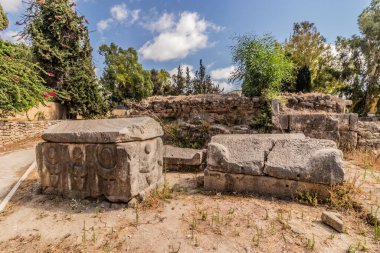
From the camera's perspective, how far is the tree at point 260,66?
19.7 feet

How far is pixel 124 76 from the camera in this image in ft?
68.2

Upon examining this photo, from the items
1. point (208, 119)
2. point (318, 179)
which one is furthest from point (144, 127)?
point (208, 119)

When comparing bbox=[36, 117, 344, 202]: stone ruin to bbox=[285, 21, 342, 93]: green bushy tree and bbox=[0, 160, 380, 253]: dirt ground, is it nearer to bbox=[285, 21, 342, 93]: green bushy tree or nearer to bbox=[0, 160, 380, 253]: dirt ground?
bbox=[0, 160, 380, 253]: dirt ground

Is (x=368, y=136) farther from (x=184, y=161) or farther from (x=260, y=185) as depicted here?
(x=184, y=161)

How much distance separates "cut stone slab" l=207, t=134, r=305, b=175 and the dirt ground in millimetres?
408

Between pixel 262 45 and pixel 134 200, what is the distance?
19.4 ft

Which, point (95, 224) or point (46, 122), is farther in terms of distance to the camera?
point (46, 122)

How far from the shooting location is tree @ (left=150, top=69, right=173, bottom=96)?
24.4m

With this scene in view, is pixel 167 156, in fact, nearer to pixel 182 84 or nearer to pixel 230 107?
pixel 230 107

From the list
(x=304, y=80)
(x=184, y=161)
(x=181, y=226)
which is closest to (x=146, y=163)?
(x=181, y=226)

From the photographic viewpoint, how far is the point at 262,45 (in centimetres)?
633

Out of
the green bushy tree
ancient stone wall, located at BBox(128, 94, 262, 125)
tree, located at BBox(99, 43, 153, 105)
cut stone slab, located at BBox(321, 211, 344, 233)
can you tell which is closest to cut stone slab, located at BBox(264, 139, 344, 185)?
cut stone slab, located at BBox(321, 211, 344, 233)

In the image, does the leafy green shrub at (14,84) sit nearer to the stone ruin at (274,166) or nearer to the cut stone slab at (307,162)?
the stone ruin at (274,166)

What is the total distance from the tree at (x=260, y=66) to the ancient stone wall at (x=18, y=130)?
9.74 m
